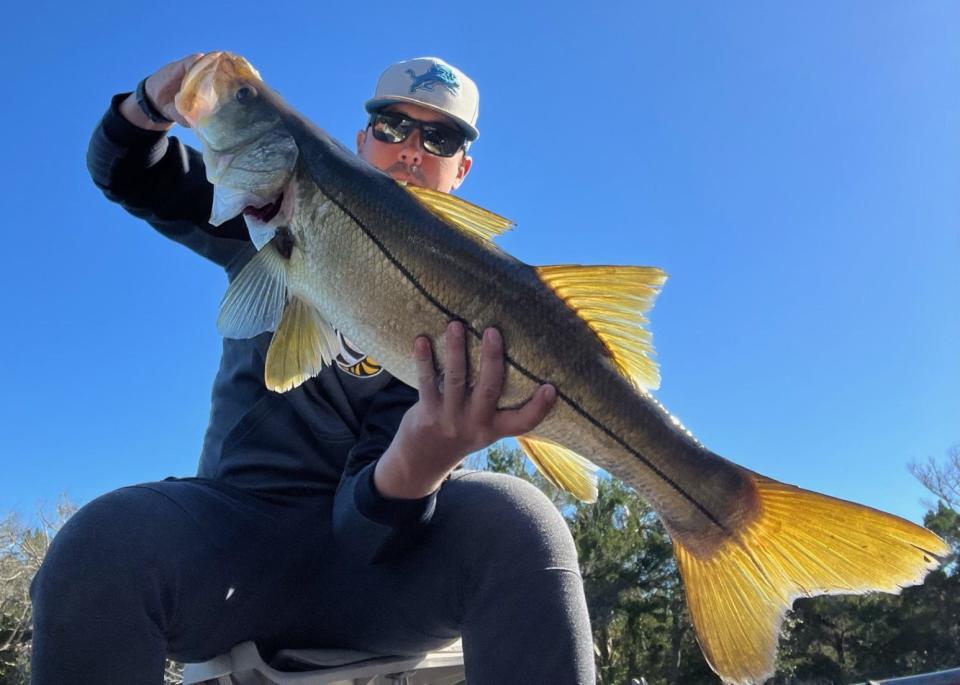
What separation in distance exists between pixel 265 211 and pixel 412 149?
A: 1095mm

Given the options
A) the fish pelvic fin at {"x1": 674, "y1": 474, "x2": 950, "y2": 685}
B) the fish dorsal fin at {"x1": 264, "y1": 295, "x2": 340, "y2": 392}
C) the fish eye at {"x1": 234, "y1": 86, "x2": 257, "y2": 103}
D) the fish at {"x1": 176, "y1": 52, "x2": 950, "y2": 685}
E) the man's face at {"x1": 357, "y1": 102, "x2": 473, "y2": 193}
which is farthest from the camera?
the man's face at {"x1": 357, "y1": 102, "x2": 473, "y2": 193}

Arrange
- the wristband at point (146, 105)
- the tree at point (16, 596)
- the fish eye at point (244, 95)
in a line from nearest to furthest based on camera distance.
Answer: the fish eye at point (244, 95) → the wristband at point (146, 105) → the tree at point (16, 596)

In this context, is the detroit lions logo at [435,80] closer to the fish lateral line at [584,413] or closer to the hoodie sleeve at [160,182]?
the hoodie sleeve at [160,182]

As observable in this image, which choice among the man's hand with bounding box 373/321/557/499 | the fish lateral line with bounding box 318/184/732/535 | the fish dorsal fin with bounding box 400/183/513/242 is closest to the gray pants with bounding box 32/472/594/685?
the man's hand with bounding box 373/321/557/499

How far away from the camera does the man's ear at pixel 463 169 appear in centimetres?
321

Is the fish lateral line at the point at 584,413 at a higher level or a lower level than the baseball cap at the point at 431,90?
lower

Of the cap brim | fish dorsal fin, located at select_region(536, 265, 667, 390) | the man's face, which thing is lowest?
fish dorsal fin, located at select_region(536, 265, 667, 390)

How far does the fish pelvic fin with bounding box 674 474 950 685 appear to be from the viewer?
1.50 metres

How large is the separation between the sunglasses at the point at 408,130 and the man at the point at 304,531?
2.51ft

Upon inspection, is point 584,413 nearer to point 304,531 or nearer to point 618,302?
point 618,302

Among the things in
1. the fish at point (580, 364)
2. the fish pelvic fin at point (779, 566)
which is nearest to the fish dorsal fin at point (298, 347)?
the fish at point (580, 364)

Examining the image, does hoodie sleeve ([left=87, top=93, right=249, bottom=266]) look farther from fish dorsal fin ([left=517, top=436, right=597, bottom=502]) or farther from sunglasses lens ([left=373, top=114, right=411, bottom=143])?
fish dorsal fin ([left=517, top=436, right=597, bottom=502])

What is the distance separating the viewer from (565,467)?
1.89m

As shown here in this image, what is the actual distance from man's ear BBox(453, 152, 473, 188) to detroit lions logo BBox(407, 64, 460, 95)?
30 centimetres
